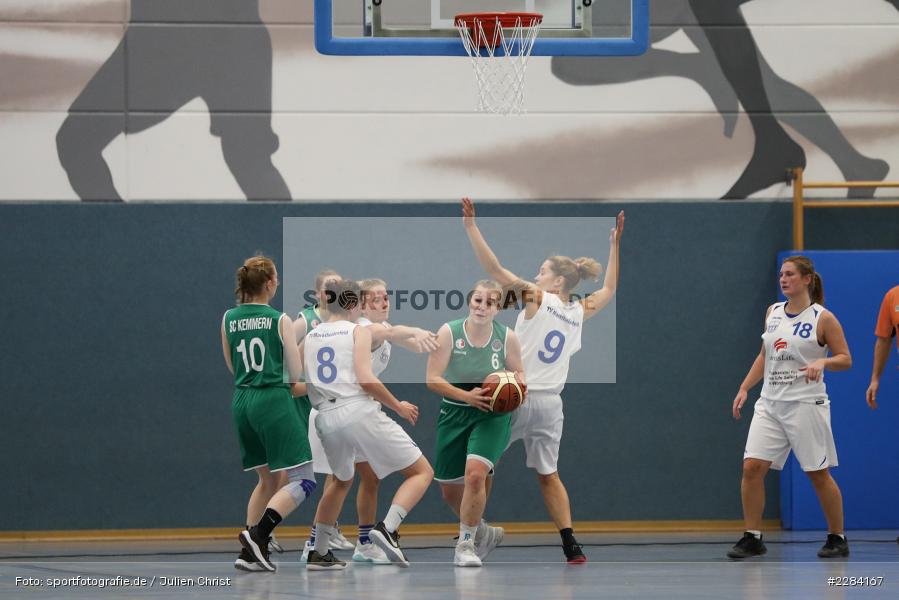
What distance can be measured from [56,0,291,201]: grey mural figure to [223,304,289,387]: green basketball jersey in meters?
2.63

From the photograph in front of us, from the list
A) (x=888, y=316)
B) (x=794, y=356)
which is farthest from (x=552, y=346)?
(x=888, y=316)

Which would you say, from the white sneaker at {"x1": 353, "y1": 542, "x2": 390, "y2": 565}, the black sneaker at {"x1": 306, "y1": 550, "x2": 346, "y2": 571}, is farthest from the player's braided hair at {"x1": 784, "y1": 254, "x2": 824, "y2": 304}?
the black sneaker at {"x1": 306, "y1": 550, "x2": 346, "y2": 571}

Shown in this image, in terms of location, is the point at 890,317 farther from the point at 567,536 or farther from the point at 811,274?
the point at 567,536

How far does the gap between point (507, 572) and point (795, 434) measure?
6.59 feet

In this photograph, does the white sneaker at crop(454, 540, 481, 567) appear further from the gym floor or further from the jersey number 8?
the jersey number 8

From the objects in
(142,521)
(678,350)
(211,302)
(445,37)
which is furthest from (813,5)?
(142,521)

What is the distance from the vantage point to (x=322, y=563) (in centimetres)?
715

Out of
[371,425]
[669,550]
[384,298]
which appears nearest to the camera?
[371,425]

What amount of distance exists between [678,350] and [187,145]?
163 inches

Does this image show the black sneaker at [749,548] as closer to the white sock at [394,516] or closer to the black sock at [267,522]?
the white sock at [394,516]

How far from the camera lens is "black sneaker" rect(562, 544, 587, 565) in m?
7.44

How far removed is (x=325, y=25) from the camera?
8016mm

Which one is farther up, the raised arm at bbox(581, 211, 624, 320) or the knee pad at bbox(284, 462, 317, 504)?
the raised arm at bbox(581, 211, 624, 320)

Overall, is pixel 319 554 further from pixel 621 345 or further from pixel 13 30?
pixel 13 30
